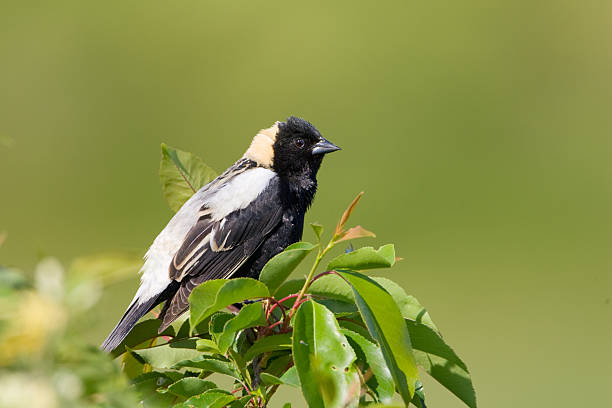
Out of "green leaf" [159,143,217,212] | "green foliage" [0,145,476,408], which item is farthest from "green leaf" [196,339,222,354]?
"green leaf" [159,143,217,212]

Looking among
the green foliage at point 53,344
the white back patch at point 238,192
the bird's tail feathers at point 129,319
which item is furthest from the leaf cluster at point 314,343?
the white back patch at point 238,192

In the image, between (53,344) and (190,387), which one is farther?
(190,387)

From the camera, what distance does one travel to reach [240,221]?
145 centimetres

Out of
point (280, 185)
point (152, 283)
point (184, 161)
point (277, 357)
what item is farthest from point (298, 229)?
point (277, 357)

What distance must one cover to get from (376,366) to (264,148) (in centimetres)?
109

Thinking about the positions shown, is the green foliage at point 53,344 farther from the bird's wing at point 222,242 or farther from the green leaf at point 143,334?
the bird's wing at point 222,242

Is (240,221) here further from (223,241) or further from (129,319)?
(129,319)

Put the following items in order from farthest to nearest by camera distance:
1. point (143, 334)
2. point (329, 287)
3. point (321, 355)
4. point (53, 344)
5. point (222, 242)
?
1. point (222, 242)
2. point (143, 334)
3. point (329, 287)
4. point (321, 355)
5. point (53, 344)

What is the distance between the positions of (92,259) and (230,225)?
3.92ft

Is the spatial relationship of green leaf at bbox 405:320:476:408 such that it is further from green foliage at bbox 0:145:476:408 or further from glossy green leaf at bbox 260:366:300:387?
glossy green leaf at bbox 260:366:300:387

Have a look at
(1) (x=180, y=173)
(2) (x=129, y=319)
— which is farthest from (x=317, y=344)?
(2) (x=129, y=319)

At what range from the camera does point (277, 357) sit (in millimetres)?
708

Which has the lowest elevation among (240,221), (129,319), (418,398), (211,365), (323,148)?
(418,398)

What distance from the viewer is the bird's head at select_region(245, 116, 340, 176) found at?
5.27 ft
